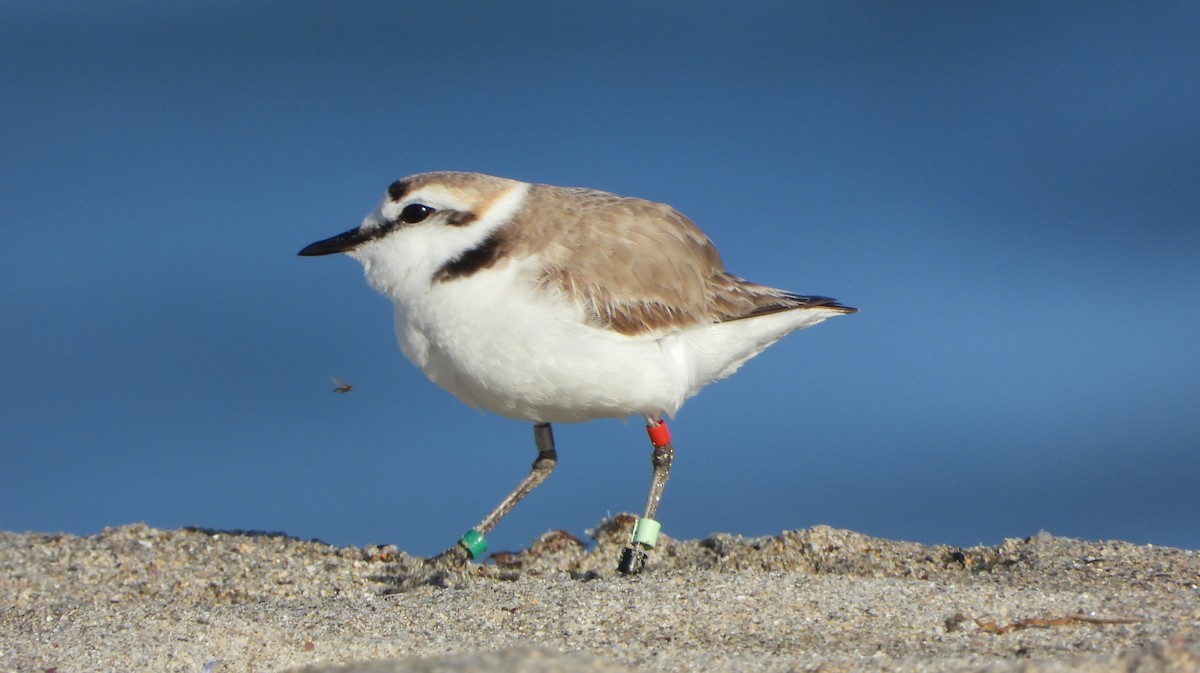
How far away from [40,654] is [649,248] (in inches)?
124

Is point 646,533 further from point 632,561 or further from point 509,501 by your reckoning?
point 509,501

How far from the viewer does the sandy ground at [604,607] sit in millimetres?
3523

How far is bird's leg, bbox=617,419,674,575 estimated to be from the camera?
18.4ft

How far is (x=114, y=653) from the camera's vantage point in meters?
4.05

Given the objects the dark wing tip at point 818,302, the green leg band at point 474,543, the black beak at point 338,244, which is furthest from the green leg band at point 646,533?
the black beak at point 338,244

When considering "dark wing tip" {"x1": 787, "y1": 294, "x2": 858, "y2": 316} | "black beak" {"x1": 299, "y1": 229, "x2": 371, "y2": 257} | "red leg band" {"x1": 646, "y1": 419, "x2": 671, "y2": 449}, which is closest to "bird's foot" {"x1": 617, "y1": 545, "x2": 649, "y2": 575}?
"red leg band" {"x1": 646, "y1": 419, "x2": 671, "y2": 449}

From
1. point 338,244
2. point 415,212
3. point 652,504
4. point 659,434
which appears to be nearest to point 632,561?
point 652,504

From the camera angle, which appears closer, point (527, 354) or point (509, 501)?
point (527, 354)

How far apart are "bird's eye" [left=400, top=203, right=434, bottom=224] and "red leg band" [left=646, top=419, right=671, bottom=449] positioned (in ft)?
4.97

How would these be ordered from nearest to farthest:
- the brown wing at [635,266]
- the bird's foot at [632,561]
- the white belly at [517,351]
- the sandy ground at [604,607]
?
the sandy ground at [604,607], the white belly at [517,351], the brown wing at [635,266], the bird's foot at [632,561]

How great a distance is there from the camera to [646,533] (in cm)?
565

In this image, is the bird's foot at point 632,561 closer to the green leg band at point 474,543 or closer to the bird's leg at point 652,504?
the bird's leg at point 652,504

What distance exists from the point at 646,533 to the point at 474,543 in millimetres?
905

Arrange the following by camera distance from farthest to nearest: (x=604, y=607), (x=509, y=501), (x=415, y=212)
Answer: (x=509, y=501)
(x=415, y=212)
(x=604, y=607)
